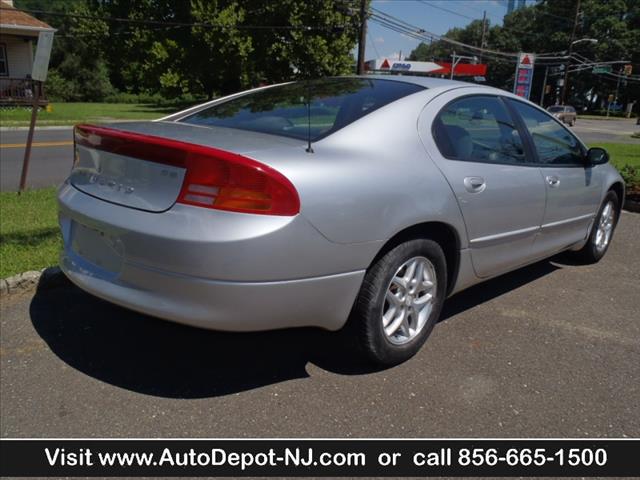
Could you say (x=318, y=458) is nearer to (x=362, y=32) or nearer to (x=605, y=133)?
(x=362, y=32)

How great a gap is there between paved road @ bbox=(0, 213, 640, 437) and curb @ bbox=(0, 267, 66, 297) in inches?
2.5

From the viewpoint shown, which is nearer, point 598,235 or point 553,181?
point 553,181

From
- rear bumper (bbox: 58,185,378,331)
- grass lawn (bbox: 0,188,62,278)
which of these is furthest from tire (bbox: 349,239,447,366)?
grass lawn (bbox: 0,188,62,278)

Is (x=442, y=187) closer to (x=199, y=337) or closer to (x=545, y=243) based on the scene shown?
(x=545, y=243)

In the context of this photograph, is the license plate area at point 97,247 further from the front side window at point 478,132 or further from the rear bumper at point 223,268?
the front side window at point 478,132

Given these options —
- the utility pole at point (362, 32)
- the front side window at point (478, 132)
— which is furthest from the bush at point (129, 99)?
the front side window at point (478, 132)

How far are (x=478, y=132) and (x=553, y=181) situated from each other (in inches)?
31.3

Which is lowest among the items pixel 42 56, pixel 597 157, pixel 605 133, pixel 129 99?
pixel 597 157

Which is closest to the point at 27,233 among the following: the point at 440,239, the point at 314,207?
the point at 314,207

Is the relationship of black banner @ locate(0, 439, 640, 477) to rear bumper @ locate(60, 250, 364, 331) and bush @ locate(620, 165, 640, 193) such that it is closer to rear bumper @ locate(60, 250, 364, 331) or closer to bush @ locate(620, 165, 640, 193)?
rear bumper @ locate(60, 250, 364, 331)

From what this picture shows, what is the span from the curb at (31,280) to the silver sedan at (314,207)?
3.86ft

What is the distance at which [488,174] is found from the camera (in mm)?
3441

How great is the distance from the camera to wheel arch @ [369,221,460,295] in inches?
116

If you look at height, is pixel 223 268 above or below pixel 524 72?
below
